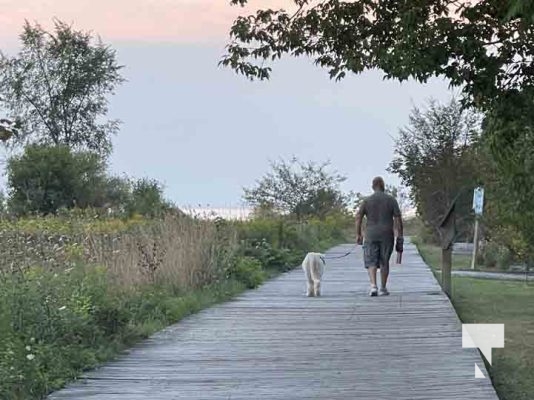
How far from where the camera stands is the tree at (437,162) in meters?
35.8

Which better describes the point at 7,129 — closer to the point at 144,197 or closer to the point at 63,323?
the point at 63,323

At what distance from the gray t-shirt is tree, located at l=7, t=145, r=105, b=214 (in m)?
25.3

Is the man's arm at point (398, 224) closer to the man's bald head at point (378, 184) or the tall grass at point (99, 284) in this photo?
the man's bald head at point (378, 184)

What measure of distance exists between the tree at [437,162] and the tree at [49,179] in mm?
12117

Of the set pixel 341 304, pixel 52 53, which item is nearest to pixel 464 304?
pixel 341 304

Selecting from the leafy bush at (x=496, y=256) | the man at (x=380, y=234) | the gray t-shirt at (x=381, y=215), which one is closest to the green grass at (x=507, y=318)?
the man at (x=380, y=234)

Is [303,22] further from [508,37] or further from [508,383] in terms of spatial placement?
[508,383]

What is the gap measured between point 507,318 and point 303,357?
16.8ft

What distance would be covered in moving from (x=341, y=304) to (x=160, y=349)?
4956mm

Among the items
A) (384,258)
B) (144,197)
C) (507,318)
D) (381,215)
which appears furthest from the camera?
(144,197)

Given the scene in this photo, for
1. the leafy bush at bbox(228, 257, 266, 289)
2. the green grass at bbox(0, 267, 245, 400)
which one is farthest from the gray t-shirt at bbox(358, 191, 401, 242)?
the green grass at bbox(0, 267, 245, 400)

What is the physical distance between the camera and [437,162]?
1478 inches

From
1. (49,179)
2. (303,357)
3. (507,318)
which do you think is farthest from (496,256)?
(303,357)

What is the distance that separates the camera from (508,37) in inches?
384
